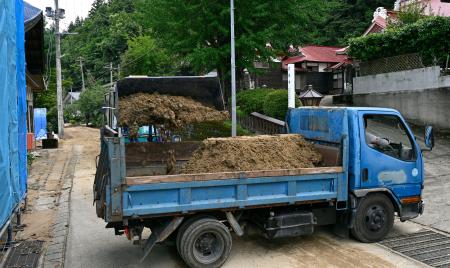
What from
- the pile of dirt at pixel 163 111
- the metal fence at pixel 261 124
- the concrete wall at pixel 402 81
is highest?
the concrete wall at pixel 402 81

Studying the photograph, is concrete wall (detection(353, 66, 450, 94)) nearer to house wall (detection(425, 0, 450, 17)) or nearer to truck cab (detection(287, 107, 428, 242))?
truck cab (detection(287, 107, 428, 242))

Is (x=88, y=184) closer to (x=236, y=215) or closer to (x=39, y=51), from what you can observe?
(x=236, y=215)

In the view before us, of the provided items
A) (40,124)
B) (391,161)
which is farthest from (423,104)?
(40,124)

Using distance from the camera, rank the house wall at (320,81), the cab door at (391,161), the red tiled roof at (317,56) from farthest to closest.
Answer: the red tiled roof at (317,56) → the house wall at (320,81) → the cab door at (391,161)

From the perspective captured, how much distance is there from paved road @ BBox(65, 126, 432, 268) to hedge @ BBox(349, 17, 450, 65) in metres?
11.3

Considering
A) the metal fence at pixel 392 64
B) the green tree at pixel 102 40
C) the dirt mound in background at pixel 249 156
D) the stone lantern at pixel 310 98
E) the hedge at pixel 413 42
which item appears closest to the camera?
the dirt mound in background at pixel 249 156

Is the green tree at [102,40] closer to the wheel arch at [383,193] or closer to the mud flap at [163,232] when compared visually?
the wheel arch at [383,193]

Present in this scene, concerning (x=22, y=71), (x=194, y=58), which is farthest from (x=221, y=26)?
(x=22, y=71)

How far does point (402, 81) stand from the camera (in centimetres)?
1736

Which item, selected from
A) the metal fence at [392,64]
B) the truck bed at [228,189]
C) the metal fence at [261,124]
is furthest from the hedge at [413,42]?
the truck bed at [228,189]

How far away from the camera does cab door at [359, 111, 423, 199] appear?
686 cm

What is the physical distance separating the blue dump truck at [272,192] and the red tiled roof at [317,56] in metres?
27.1

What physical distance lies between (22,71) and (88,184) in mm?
4911

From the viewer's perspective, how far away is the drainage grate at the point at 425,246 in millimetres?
6199
